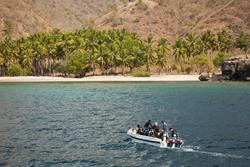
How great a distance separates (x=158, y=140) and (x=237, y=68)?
4285 inches

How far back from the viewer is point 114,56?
167 metres

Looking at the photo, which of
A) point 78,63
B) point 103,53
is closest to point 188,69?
point 103,53

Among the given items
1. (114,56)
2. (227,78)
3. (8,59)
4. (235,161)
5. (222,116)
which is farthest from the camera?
(8,59)

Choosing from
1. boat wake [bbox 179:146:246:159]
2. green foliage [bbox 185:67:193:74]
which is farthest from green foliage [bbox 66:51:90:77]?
boat wake [bbox 179:146:246:159]

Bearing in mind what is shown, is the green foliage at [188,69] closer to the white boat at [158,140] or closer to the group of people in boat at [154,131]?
the white boat at [158,140]

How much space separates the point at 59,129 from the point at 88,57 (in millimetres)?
114314

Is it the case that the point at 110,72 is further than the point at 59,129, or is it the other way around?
the point at 110,72

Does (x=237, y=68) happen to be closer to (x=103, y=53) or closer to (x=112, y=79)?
(x=112, y=79)

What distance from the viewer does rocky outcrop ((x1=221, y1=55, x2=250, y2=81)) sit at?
145 meters

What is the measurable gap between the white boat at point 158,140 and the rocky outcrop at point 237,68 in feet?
346

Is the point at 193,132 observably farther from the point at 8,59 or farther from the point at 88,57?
the point at 8,59

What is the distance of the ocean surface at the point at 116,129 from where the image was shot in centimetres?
3909

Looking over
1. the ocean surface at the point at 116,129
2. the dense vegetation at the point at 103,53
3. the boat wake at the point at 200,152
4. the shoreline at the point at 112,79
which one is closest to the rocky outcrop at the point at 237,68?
the shoreline at the point at 112,79

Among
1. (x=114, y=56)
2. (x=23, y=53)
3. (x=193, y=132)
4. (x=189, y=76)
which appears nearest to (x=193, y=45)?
(x=189, y=76)
